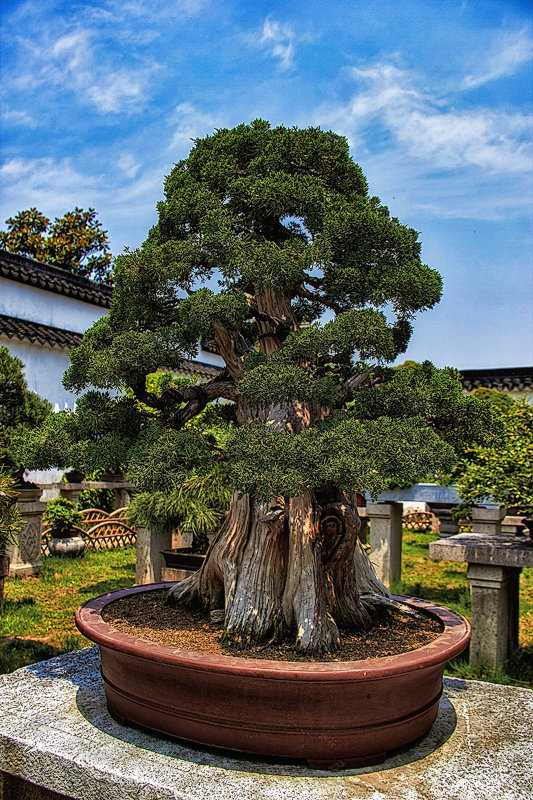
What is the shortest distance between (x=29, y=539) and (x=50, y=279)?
753 cm

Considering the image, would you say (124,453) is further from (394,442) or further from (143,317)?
(394,442)

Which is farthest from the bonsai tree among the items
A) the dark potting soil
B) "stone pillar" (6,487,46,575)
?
the dark potting soil

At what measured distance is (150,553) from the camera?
7.23 metres

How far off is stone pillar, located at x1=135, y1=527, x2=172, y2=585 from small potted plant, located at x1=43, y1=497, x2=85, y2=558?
2.63 meters

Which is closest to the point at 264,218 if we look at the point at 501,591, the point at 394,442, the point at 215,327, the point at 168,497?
the point at 215,327

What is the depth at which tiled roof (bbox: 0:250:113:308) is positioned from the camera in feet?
43.0

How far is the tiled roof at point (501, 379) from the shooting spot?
51.8 ft

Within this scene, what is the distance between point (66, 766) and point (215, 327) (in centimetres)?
210

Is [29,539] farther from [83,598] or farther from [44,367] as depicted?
[44,367]

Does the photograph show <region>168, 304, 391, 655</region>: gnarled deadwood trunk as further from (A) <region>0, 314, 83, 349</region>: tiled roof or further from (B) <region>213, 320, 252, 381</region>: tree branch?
(A) <region>0, 314, 83, 349</region>: tiled roof

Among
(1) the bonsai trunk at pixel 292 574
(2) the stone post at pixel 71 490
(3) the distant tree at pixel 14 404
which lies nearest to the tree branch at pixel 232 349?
(1) the bonsai trunk at pixel 292 574

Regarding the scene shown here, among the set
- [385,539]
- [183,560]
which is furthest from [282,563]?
[385,539]

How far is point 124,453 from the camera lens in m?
3.43

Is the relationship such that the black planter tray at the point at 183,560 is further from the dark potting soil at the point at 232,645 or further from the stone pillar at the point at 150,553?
the dark potting soil at the point at 232,645
